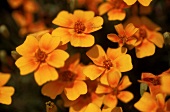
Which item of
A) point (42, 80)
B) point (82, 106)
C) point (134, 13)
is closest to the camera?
point (42, 80)

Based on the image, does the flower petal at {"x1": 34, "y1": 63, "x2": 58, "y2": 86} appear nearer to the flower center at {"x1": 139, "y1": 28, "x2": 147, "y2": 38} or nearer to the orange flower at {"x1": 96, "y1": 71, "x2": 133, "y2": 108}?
the orange flower at {"x1": 96, "y1": 71, "x2": 133, "y2": 108}

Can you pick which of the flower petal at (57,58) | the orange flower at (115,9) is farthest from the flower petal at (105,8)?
the flower petal at (57,58)

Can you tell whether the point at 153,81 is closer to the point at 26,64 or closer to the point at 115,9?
the point at 115,9

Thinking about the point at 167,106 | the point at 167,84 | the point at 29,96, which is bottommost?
the point at 29,96

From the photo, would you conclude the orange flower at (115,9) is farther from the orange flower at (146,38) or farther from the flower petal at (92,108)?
the flower petal at (92,108)

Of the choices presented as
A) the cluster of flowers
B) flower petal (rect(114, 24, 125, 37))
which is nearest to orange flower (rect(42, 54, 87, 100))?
the cluster of flowers

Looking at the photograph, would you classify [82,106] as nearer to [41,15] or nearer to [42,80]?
[42,80]

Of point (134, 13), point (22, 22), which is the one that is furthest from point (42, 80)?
point (22, 22)
